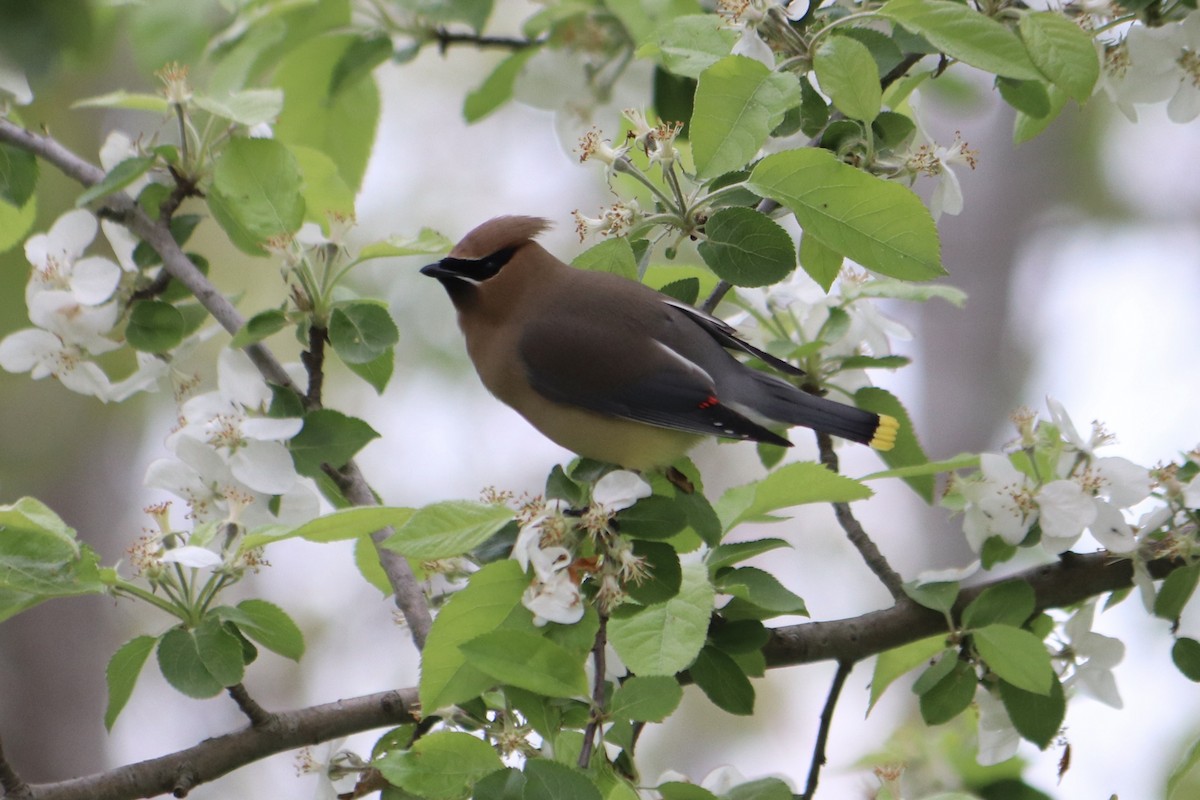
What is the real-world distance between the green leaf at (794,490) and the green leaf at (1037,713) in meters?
0.50

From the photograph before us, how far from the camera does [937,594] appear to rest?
2.36 m

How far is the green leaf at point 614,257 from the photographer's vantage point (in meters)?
2.33

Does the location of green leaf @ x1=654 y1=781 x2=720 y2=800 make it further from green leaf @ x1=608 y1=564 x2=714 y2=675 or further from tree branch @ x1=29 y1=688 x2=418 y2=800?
tree branch @ x1=29 y1=688 x2=418 y2=800

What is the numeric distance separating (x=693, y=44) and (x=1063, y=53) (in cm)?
60

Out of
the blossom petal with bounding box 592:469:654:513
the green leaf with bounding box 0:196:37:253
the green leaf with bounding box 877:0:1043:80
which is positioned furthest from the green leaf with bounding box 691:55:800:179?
the green leaf with bounding box 0:196:37:253

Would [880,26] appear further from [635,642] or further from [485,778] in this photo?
[485,778]

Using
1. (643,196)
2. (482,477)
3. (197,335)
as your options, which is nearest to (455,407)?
(482,477)

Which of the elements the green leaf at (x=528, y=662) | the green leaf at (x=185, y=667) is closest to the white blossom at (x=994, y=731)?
the green leaf at (x=528, y=662)

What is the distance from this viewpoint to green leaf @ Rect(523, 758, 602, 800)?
1.76 meters

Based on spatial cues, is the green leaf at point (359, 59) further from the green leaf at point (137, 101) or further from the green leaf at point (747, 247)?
the green leaf at point (747, 247)

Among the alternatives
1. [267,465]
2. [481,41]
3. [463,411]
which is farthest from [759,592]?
[463,411]

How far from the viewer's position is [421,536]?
6.24ft

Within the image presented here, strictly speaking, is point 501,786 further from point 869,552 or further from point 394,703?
point 869,552

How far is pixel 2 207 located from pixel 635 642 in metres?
1.73
